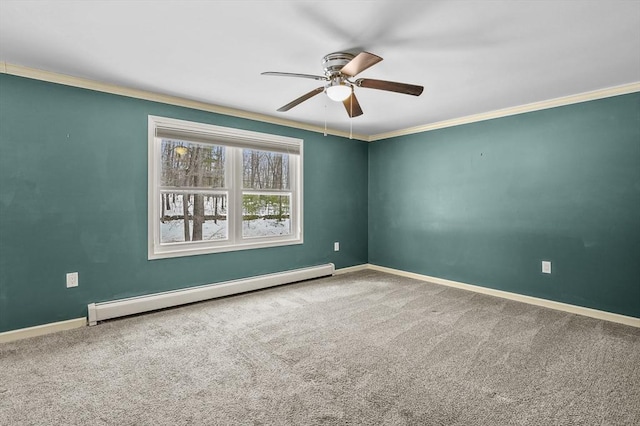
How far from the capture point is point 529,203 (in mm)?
3807

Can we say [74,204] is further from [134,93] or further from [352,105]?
[352,105]

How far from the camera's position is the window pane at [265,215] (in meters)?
4.32

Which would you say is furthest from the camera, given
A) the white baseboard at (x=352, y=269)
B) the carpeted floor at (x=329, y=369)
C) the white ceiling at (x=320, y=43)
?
the white baseboard at (x=352, y=269)

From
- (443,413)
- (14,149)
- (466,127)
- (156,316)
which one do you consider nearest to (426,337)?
(443,413)

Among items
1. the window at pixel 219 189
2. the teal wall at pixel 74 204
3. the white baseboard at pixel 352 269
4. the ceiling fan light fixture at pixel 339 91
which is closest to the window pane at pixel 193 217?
the window at pixel 219 189

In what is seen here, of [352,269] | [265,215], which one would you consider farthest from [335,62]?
[352,269]

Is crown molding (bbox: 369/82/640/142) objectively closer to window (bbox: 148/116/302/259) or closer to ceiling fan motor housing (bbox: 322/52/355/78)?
window (bbox: 148/116/302/259)

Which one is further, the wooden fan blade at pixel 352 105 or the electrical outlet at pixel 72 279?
the electrical outlet at pixel 72 279

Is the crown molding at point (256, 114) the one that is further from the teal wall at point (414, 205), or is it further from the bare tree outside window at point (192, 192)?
the bare tree outside window at point (192, 192)

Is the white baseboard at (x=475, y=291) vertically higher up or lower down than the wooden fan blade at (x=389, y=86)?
lower down

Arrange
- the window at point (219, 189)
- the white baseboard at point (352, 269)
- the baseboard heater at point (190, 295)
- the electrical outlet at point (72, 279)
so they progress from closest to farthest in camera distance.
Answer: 1. the electrical outlet at point (72, 279)
2. the baseboard heater at point (190, 295)
3. the window at point (219, 189)
4. the white baseboard at point (352, 269)

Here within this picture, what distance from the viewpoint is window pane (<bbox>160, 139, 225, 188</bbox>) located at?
364 centimetres

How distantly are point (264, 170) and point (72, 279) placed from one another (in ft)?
8.00

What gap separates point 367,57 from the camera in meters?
2.01
